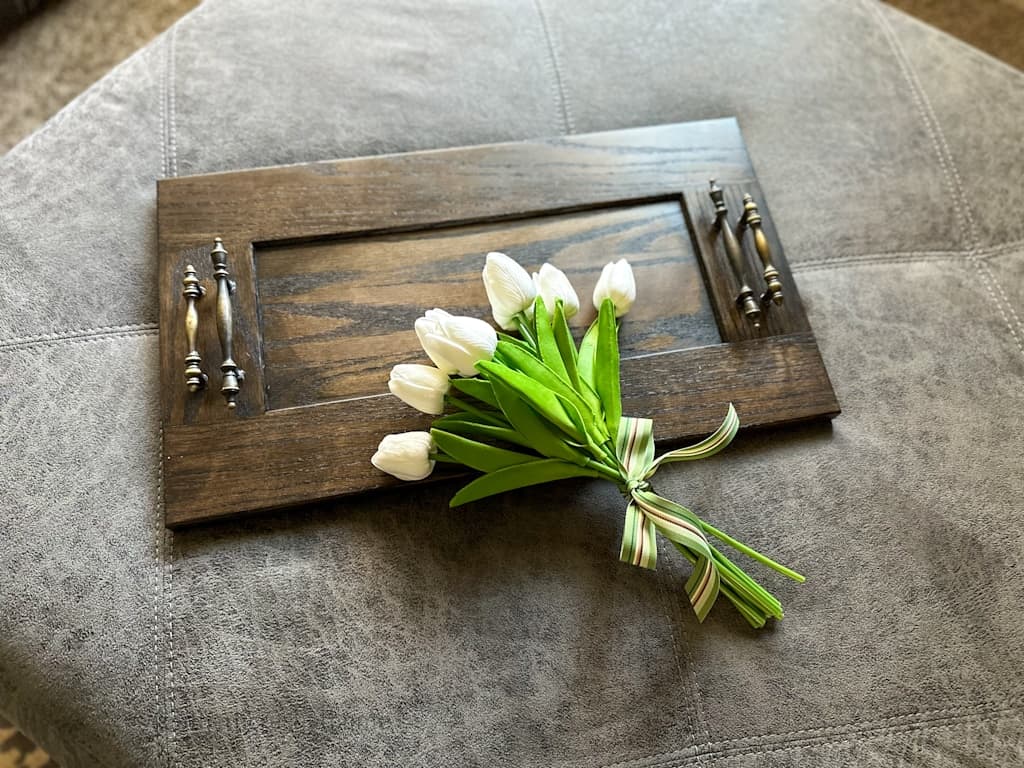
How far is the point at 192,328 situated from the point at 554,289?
34cm

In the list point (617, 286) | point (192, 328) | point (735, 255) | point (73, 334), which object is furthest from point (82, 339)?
point (735, 255)

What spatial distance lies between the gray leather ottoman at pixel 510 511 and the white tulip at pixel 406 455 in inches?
2.0

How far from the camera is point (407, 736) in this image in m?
0.66

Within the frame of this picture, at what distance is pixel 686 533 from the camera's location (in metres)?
0.67

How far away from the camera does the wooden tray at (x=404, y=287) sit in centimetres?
73

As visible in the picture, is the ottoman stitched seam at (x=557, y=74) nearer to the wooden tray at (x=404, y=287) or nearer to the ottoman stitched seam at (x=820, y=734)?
the wooden tray at (x=404, y=287)

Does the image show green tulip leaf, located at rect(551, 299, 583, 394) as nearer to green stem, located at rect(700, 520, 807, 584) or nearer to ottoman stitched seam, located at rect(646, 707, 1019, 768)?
green stem, located at rect(700, 520, 807, 584)

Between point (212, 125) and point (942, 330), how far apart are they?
0.82 metres

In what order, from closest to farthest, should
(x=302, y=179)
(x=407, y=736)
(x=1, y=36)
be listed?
(x=407, y=736), (x=302, y=179), (x=1, y=36)

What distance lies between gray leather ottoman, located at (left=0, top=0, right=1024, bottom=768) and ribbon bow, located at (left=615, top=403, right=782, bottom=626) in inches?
1.2

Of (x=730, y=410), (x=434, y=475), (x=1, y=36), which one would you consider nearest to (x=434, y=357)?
(x=434, y=475)

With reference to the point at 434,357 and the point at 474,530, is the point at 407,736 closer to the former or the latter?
the point at 474,530

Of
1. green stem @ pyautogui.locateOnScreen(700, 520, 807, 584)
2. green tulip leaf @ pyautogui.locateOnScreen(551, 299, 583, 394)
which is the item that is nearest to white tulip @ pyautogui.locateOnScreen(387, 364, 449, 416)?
green tulip leaf @ pyautogui.locateOnScreen(551, 299, 583, 394)

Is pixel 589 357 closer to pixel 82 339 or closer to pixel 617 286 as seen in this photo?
pixel 617 286
